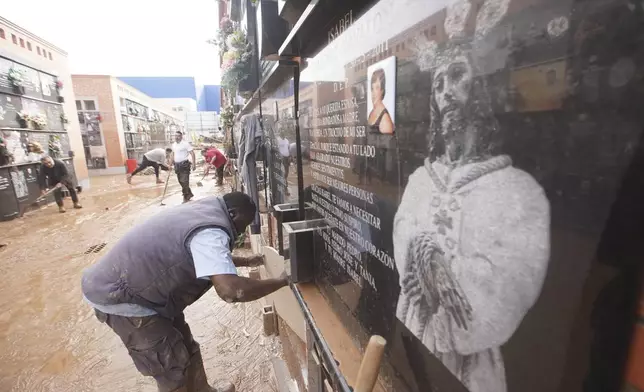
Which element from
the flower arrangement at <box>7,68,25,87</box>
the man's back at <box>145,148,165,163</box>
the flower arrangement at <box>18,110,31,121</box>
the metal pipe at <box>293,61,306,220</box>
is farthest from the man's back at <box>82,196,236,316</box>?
the man's back at <box>145,148,165,163</box>

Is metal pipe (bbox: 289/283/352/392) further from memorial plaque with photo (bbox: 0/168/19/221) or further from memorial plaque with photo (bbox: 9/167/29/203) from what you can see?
memorial plaque with photo (bbox: 9/167/29/203)

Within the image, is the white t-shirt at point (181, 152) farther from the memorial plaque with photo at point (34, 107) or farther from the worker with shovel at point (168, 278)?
the worker with shovel at point (168, 278)

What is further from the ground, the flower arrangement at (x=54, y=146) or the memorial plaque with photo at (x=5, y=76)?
the memorial plaque with photo at (x=5, y=76)

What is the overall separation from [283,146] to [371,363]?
7.03ft

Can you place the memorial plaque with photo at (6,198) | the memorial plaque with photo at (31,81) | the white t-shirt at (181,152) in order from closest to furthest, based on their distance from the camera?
the memorial plaque with photo at (6,198) → the white t-shirt at (181,152) → the memorial plaque with photo at (31,81)

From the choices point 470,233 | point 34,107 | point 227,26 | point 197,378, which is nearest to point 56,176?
point 34,107

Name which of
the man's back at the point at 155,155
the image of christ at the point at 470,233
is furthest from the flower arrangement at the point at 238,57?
the man's back at the point at 155,155

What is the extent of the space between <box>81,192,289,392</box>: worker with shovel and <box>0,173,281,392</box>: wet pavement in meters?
0.93

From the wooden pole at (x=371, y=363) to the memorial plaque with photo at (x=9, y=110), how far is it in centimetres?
1187

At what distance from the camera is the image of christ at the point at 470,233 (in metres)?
0.60

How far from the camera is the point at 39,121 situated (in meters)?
10.3

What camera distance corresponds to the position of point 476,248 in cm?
70

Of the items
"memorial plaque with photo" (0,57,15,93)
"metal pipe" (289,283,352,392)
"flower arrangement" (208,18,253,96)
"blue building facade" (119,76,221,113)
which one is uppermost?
"blue building facade" (119,76,221,113)

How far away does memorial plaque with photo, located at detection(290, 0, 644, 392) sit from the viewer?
0.47m
